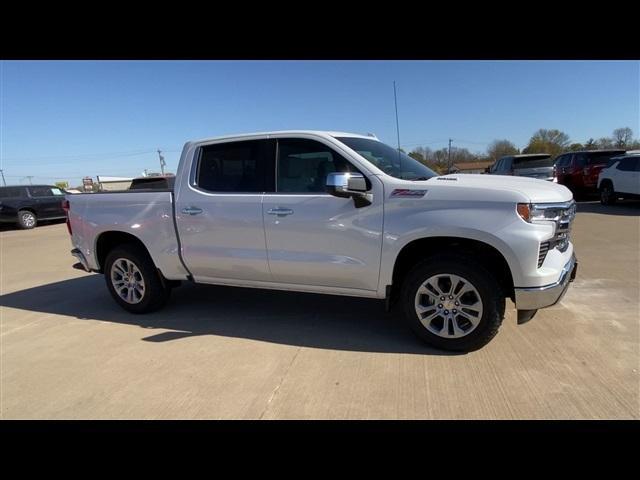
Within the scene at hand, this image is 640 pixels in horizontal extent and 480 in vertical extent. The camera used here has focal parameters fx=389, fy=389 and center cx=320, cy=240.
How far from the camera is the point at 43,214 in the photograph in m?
16.3

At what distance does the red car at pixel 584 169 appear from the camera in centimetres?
1358

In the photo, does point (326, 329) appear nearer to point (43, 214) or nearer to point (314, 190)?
point (314, 190)

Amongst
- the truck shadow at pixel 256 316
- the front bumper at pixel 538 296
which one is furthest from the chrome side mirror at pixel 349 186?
the front bumper at pixel 538 296

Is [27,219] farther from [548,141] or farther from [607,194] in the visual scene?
[548,141]

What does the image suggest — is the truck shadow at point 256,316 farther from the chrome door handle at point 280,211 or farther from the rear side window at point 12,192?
the rear side window at point 12,192

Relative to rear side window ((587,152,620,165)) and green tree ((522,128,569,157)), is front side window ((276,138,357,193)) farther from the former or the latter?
green tree ((522,128,569,157))

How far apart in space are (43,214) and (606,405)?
1937cm

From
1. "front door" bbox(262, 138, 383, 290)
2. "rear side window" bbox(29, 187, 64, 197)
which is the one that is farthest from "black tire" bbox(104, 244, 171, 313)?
"rear side window" bbox(29, 187, 64, 197)

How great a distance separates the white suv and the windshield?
10697mm

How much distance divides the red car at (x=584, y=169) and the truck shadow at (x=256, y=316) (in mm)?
12817

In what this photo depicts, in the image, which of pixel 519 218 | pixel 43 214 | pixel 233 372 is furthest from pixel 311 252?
pixel 43 214

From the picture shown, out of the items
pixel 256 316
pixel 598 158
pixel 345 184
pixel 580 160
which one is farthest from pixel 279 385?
pixel 598 158

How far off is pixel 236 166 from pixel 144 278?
1744 mm

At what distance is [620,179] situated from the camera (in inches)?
458
